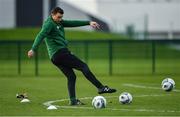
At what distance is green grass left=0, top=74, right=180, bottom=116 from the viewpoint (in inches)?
699

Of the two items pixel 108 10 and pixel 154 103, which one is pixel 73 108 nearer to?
pixel 154 103

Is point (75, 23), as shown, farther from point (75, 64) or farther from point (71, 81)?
point (71, 81)

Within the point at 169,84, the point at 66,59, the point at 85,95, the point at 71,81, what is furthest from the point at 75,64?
the point at 169,84

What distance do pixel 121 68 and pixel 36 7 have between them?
2033cm

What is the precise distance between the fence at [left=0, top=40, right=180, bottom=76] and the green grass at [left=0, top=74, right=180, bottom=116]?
2818 millimetres

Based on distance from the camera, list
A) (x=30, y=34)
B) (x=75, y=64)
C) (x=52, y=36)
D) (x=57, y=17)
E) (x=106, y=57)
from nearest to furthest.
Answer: (x=57, y=17), (x=52, y=36), (x=75, y=64), (x=106, y=57), (x=30, y=34)

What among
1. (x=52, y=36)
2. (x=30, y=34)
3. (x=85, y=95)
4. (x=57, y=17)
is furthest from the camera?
(x=30, y=34)

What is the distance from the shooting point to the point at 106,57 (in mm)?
39062

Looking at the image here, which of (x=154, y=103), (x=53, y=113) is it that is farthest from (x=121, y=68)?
(x=53, y=113)

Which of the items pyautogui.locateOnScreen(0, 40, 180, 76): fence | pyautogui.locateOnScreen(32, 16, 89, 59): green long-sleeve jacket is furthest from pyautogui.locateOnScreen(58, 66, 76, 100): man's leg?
pyautogui.locateOnScreen(0, 40, 180, 76): fence

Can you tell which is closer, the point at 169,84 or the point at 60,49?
the point at 60,49

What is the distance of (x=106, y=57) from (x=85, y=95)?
1677 cm

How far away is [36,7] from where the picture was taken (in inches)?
2250

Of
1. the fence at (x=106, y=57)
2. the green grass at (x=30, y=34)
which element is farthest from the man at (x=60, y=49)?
the green grass at (x=30, y=34)
